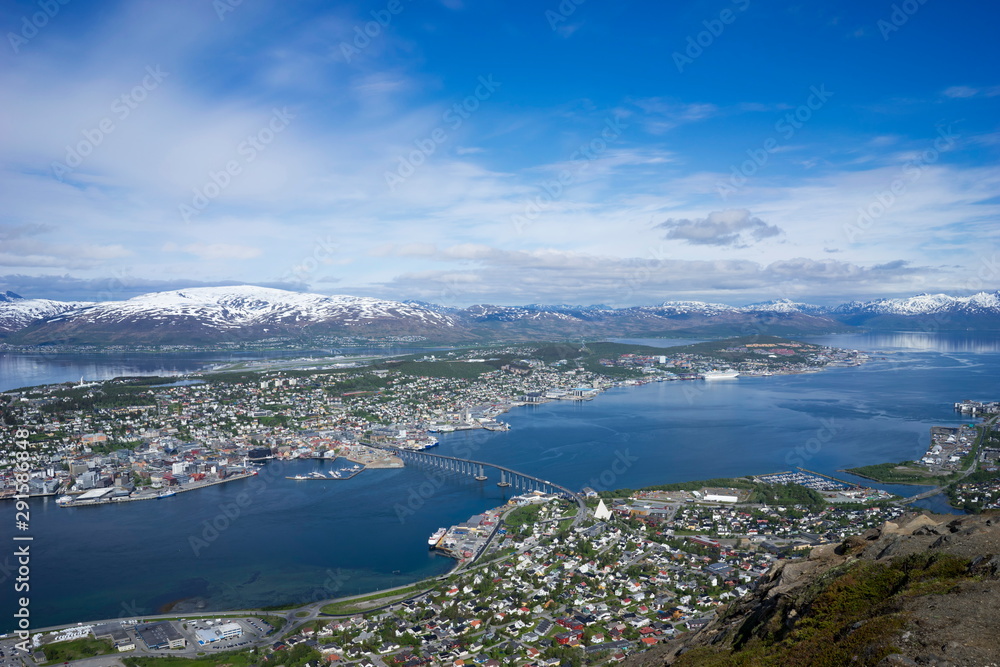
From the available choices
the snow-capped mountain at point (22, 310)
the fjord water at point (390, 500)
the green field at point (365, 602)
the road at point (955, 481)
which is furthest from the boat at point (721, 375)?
the snow-capped mountain at point (22, 310)

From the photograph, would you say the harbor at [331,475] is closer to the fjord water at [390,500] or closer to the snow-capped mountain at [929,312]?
the fjord water at [390,500]

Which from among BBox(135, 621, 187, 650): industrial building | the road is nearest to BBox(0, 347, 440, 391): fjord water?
BBox(135, 621, 187, 650): industrial building

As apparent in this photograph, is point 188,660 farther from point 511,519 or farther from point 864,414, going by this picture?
point 864,414

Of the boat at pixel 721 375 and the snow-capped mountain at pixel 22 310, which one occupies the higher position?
the snow-capped mountain at pixel 22 310

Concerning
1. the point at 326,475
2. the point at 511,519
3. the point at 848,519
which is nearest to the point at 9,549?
the point at 326,475

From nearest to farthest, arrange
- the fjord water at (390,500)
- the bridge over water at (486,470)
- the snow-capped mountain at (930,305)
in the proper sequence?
the fjord water at (390,500) → the bridge over water at (486,470) → the snow-capped mountain at (930,305)

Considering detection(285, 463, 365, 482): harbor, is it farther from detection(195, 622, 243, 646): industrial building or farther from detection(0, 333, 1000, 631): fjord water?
detection(195, 622, 243, 646): industrial building
